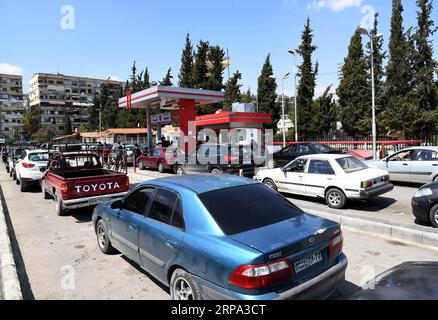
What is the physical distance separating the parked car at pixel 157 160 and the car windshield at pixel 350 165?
31.0ft

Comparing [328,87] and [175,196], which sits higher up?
[328,87]

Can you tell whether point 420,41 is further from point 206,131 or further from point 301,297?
point 301,297

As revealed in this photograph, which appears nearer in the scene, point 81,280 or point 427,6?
point 81,280

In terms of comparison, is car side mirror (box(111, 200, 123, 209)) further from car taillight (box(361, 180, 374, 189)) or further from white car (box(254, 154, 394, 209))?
car taillight (box(361, 180, 374, 189))

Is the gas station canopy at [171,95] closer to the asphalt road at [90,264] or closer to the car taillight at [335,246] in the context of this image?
the asphalt road at [90,264]

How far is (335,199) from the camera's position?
8.49 meters

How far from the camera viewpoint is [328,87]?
116ft

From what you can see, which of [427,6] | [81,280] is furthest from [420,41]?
[81,280]

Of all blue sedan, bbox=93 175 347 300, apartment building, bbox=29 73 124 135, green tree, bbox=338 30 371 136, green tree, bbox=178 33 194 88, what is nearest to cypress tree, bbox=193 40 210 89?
green tree, bbox=178 33 194 88

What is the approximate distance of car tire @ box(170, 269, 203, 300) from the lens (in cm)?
328

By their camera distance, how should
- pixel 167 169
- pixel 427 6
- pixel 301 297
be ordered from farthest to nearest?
pixel 427 6, pixel 167 169, pixel 301 297

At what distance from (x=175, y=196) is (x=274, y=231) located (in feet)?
4.18

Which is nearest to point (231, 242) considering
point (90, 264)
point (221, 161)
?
point (90, 264)
